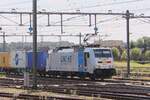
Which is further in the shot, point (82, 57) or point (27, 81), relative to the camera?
point (82, 57)

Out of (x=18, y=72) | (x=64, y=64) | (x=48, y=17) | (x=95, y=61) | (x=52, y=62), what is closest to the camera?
(x=95, y=61)

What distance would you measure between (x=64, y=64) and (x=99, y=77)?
17.3 feet

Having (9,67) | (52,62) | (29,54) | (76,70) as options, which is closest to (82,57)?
(76,70)

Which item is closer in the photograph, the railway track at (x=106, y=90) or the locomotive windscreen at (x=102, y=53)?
the railway track at (x=106, y=90)

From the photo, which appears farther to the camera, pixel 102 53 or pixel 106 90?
pixel 102 53

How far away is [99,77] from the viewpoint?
135 feet

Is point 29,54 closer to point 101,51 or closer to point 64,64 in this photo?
point 64,64

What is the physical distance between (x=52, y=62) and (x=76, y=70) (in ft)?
19.2

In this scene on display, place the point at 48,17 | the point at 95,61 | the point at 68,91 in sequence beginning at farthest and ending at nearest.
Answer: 1. the point at 48,17
2. the point at 95,61
3. the point at 68,91

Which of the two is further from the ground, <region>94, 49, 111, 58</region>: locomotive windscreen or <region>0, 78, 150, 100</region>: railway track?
<region>94, 49, 111, 58</region>: locomotive windscreen

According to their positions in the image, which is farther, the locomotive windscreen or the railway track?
the locomotive windscreen

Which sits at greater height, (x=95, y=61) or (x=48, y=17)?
(x=48, y=17)

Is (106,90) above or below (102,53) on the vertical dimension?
below

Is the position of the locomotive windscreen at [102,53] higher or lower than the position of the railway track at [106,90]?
higher
